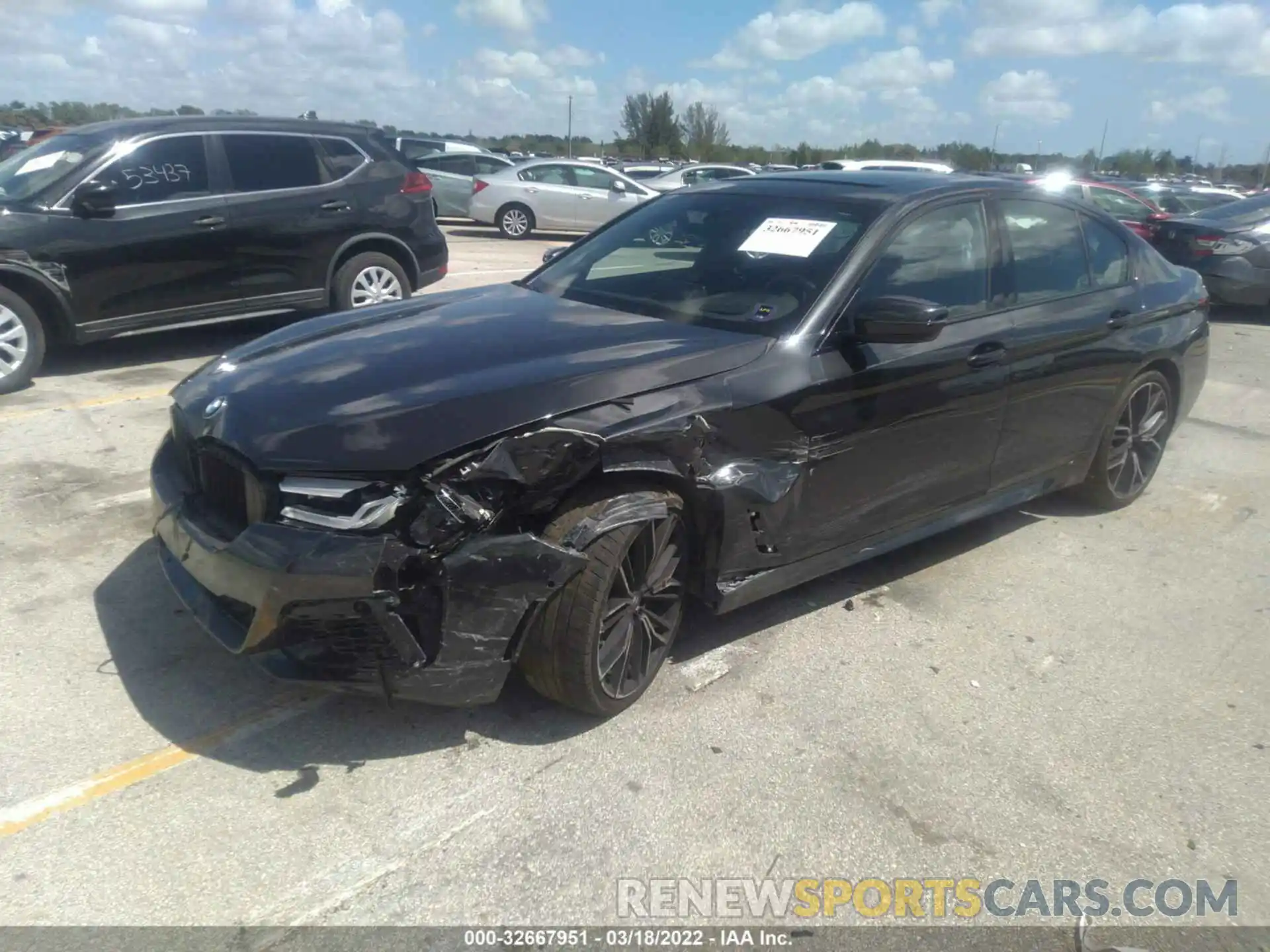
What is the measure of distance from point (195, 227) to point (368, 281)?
1.47 metres

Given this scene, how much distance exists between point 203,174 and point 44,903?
20.4 ft

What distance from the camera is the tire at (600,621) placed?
3.05 meters

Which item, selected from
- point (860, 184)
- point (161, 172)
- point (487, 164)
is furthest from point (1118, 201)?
point (161, 172)

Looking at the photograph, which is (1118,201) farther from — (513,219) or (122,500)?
(122,500)

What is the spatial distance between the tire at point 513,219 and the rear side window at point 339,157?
1066cm

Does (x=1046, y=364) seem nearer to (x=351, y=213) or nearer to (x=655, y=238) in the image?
(x=655, y=238)

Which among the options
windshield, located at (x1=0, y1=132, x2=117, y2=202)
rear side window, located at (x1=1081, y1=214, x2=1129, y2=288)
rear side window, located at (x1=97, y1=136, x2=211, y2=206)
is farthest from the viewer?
rear side window, located at (x1=97, y1=136, x2=211, y2=206)

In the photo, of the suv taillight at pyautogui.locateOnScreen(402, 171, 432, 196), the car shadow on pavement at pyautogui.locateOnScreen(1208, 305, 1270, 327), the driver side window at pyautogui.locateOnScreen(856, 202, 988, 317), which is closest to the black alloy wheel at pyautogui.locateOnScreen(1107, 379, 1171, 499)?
the driver side window at pyautogui.locateOnScreen(856, 202, 988, 317)

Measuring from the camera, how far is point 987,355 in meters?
4.23

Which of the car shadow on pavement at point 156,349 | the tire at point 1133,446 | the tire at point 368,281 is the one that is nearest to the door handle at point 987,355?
the tire at point 1133,446

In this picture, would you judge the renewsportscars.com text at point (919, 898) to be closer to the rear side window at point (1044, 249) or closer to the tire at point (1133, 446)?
the rear side window at point (1044, 249)

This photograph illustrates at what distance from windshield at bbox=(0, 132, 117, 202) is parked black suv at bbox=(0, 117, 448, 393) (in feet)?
0.03

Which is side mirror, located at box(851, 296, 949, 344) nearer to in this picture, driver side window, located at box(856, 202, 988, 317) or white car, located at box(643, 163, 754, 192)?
driver side window, located at box(856, 202, 988, 317)

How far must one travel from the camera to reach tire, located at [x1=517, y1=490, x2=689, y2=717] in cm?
305
